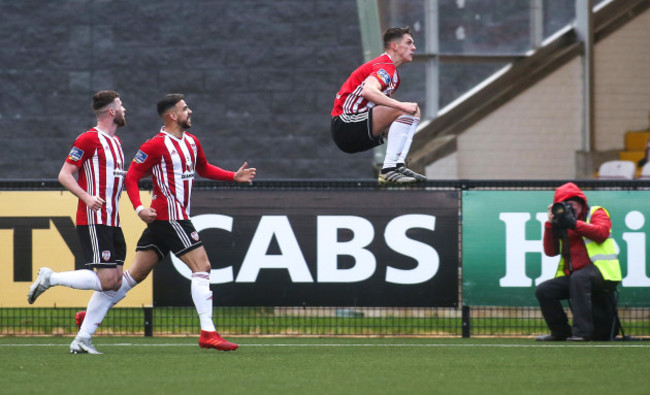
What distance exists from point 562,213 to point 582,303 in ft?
2.67

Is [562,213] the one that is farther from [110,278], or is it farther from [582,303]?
[110,278]

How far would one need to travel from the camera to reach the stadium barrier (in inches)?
446

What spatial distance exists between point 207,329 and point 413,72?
6.68m

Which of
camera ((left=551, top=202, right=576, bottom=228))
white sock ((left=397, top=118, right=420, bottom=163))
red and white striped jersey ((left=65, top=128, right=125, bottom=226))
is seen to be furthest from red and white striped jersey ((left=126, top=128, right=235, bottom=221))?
camera ((left=551, top=202, right=576, bottom=228))

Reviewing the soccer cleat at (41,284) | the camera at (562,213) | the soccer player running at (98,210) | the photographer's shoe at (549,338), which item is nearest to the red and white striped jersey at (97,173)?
the soccer player running at (98,210)

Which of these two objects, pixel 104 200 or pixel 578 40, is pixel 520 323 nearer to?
pixel 104 200

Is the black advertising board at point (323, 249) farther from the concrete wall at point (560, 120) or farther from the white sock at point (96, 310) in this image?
the concrete wall at point (560, 120)

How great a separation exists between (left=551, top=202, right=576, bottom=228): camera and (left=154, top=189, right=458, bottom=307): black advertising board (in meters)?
1.14

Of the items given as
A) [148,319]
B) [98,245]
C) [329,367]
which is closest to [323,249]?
[148,319]

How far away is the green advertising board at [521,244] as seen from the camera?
37.1ft

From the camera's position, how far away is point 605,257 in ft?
35.3

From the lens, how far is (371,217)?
37.6 ft

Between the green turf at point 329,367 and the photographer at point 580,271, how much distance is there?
391 millimetres

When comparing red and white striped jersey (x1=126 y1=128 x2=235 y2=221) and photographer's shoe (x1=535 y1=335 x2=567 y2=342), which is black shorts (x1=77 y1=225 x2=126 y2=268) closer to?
red and white striped jersey (x1=126 y1=128 x2=235 y2=221)
